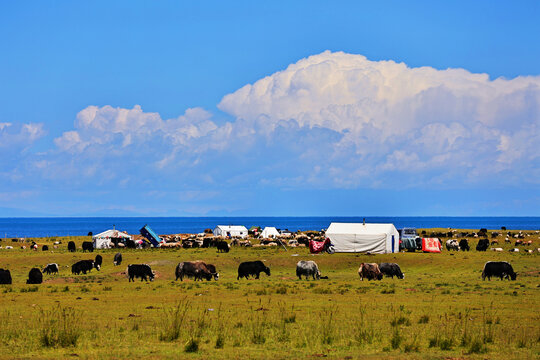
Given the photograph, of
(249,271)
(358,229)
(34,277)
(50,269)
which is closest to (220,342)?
(249,271)

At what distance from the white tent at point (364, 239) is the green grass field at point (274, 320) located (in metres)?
23.8

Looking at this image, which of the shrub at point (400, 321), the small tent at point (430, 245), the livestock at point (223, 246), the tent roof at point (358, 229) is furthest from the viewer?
the livestock at point (223, 246)

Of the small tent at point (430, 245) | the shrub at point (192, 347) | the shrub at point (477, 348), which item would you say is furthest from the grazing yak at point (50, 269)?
the shrub at point (477, 348)

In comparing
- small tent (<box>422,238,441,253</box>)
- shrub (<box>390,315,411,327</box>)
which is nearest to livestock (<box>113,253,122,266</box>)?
small tent (<box>422,238,441,253</box>)

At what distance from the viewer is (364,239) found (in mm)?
72125

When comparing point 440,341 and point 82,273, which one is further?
point 82,273

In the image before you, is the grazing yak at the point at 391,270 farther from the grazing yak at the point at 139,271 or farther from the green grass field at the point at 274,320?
the grazing yak at the point at 139,271

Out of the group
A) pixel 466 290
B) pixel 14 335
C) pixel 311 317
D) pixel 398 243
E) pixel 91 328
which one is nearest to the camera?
pixel 14 335

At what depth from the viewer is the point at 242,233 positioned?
5374 inches

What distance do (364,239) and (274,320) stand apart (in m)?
49.1

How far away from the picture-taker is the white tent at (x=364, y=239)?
72125 millimetres

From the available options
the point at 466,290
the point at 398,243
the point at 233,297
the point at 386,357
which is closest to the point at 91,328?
the point at 386,357

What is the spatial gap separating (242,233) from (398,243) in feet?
216

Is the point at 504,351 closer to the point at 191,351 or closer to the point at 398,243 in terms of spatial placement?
the point at 191,351
